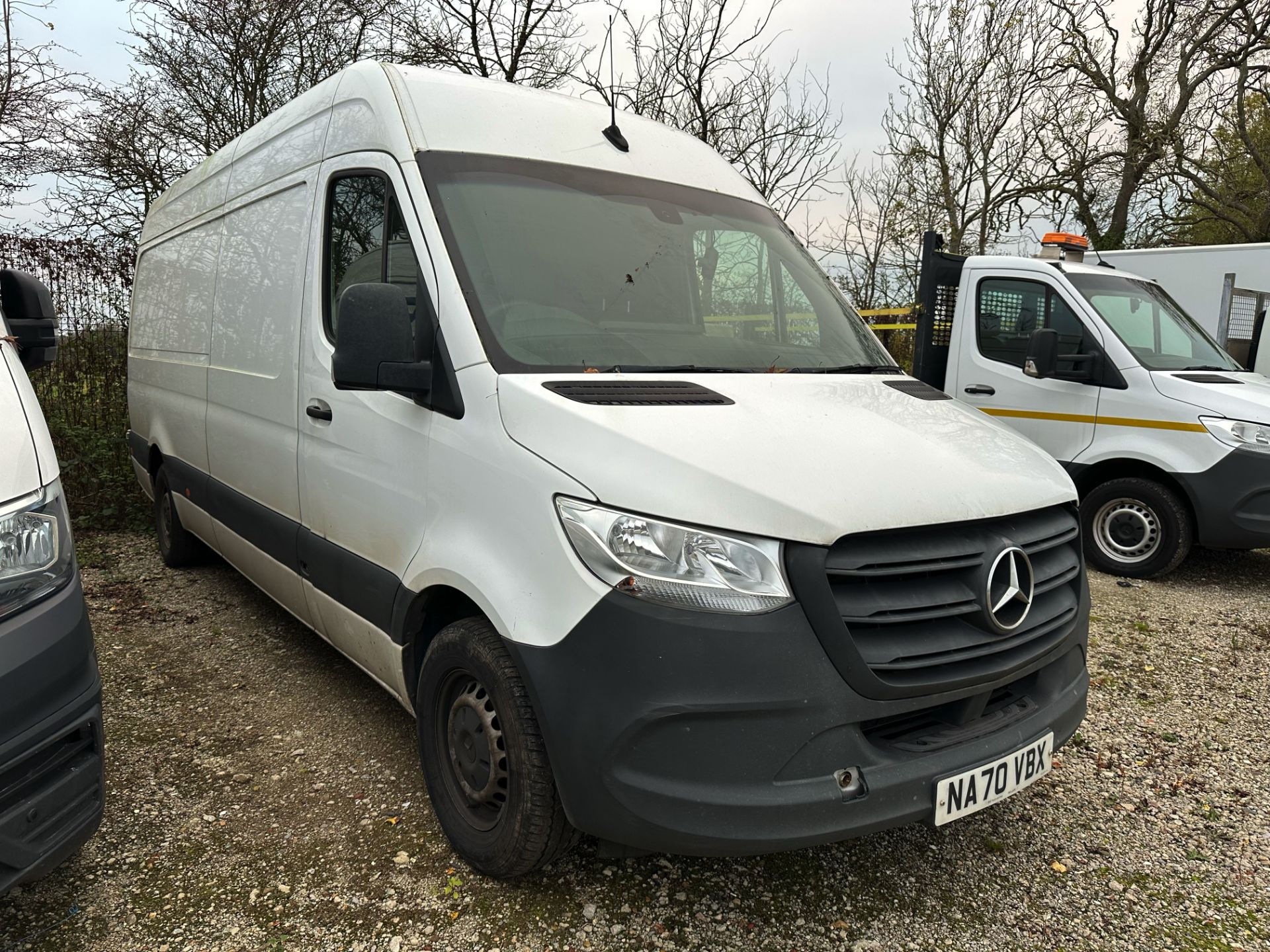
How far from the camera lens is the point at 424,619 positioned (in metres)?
2.67

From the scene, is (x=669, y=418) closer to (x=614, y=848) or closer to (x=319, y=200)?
(x=614, y=848)

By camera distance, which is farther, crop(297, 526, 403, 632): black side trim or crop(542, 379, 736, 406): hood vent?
crop(297, 526, 403, 632): black side trim

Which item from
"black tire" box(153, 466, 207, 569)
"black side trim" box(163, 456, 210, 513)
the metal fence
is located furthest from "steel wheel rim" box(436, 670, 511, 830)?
the metal fence

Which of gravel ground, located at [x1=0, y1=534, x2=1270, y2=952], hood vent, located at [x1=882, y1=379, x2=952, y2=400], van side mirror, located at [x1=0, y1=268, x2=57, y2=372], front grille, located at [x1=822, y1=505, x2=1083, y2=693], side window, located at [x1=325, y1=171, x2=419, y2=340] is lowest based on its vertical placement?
gravel ground, located at [x1=0, y1=534, x2=1270, y2=952]

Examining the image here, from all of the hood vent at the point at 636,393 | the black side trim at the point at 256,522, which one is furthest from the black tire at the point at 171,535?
the hood vent at the point at 636,393

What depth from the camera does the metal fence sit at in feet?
25.6

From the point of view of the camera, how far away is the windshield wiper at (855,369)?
288cm

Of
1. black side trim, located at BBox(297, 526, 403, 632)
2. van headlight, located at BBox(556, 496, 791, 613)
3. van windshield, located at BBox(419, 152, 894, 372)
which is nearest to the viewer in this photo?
van headlight, located at BBox(556, 496, 791, 613)

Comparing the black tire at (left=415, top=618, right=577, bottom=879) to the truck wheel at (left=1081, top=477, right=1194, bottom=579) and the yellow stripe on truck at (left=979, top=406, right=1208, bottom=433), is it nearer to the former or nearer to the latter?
the truck wheel at (left=1081, top=477, right=1194, bottom=579)

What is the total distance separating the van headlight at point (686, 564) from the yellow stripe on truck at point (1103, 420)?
4866mm

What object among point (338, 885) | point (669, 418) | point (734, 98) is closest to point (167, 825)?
point (338, 885)

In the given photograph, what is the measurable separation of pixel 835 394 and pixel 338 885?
6.77 ft

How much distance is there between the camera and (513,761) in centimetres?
221

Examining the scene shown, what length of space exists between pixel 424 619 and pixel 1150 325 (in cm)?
585
